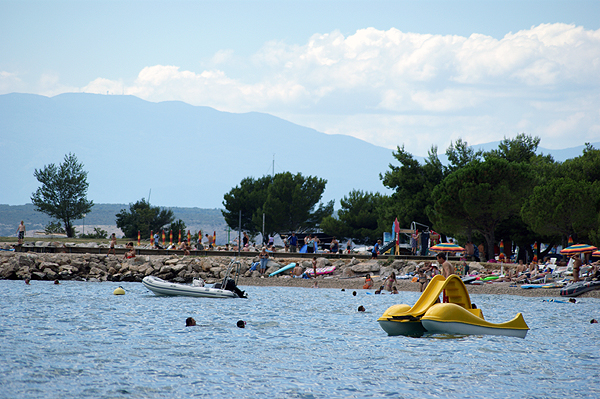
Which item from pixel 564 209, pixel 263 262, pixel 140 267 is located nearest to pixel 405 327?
pixel 263 262

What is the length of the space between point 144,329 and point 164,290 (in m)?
10.7

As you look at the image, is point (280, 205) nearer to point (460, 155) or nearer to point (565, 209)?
point (460, 155)

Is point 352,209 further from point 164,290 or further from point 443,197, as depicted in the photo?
point 164,290

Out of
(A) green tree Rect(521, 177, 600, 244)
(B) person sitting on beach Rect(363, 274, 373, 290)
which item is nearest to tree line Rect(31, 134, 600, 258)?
(A) green tree Rect(521, 177, 600, 244)

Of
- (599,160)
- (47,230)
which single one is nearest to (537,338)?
(599,160)

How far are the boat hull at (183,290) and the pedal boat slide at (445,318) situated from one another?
11710mm

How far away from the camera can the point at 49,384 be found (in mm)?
8953

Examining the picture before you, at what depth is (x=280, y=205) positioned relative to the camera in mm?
69062

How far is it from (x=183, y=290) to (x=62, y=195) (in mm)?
48615

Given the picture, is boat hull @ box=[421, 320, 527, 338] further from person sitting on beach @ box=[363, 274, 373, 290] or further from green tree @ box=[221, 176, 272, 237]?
green tree @ box=[221, 176, 272, 237]

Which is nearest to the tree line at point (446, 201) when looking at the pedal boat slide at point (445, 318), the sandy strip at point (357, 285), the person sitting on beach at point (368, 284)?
the sandy strip at point (357, 285)

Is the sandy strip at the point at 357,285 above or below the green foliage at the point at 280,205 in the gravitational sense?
below

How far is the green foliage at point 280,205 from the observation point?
227ft

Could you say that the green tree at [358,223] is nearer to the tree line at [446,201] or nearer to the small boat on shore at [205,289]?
the tree line at [446,201]
